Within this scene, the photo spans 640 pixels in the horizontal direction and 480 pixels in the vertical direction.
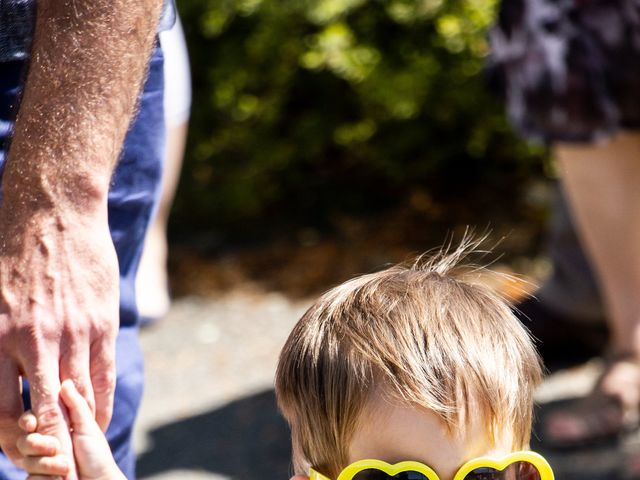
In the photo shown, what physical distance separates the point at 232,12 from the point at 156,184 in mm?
3091

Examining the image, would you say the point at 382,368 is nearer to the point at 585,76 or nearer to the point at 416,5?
the point at 585,76

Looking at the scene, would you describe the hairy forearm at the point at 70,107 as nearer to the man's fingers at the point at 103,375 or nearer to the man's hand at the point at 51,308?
the man's hand at the point at 51,308

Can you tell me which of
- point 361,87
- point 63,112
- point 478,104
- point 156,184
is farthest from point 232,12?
point 63,112

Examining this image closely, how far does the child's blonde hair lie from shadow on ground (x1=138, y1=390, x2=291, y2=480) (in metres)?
1.73

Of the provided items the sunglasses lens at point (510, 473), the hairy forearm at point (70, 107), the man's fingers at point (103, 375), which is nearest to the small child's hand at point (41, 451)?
the man's fingers at point (103, 375)

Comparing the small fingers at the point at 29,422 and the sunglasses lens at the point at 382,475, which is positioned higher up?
the small fingers at the point at 29,422

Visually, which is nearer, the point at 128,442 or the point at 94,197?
the point at 94,197

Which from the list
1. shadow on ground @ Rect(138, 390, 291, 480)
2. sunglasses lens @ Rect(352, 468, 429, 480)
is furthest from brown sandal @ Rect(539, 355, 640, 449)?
sunglasses lens @ Rect(352, 468, 429, 480)

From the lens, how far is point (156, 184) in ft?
7.20

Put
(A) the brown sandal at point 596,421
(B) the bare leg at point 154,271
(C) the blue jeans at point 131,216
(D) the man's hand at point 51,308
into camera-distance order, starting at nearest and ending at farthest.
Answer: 1. (D) the man's hand at point 51,308
2. (C) the blue jeans at point 131,216
3. (A) the brown sandal at point 596,421
4. (B) the bare leg at point 154,271

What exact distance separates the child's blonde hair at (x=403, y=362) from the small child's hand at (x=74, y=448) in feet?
1.04

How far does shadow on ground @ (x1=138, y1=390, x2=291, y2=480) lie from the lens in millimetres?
3535

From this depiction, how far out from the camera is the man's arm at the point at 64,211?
1.58 metres

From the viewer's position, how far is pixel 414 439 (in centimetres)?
165
